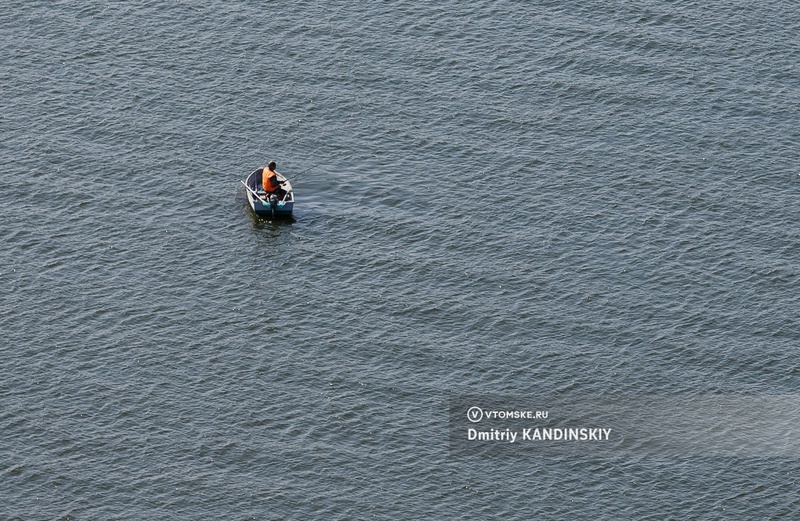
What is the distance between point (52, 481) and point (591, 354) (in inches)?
1405

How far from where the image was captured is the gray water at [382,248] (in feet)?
363

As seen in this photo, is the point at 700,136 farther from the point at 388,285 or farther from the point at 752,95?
the point at 388,285

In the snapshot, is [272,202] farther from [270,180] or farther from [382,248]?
[382,248]

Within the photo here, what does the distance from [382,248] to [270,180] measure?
10.1 metres

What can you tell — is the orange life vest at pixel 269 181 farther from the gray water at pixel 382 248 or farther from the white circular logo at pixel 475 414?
the white circular logo at pixel 475 414

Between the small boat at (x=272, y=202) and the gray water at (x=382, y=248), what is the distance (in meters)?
1.18

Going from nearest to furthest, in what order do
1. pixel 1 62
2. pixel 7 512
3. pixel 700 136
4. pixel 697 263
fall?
pixel 7 512 → pixel 697 263 → pixel 700 136 → pixel 1 62

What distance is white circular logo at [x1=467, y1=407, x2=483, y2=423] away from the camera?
115m

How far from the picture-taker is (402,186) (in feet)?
452

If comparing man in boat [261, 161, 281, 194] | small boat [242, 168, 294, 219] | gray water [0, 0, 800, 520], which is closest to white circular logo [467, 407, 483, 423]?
gray water [0, 0, 800, 520]

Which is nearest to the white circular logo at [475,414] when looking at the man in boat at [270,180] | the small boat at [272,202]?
the small boat at [272,202]

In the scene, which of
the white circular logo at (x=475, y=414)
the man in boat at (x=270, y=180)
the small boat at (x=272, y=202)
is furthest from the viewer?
the man in boat at (x=270, y=180)

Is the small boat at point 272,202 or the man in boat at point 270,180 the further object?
the man in boat at point 270,180

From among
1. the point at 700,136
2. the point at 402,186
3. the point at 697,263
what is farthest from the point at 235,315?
the point at 700,136
